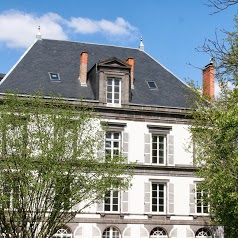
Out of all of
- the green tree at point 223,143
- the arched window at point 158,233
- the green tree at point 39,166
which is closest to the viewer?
the green tree at point 223,143

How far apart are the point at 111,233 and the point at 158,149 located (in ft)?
18.0

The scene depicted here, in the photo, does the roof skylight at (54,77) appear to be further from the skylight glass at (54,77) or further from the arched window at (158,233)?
the arched window at (158,233)

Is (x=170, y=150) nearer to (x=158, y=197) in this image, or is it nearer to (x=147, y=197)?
(x=158, y=197)

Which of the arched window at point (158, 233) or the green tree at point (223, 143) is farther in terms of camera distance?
the arched window at point (158, 233)

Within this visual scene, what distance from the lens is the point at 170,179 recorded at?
104 ft

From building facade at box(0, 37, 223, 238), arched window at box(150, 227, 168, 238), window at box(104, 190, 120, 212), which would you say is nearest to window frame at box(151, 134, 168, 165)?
building facade at box(0, 37, 223, 238)

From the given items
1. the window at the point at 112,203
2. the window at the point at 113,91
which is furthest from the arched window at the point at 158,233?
the window at the point at 113,91

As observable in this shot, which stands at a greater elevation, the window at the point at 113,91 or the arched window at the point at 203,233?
the window at the point at 113,91

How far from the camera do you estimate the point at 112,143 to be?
103 ft

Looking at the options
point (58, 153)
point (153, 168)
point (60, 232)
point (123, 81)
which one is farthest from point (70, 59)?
point (58, 153)

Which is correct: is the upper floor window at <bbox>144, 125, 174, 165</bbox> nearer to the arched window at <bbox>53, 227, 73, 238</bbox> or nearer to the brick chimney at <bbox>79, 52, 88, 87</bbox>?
the brick chimney at <bbox>79, 52, 88, 87</bbox>

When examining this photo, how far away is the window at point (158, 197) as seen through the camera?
1237 inches

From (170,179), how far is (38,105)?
11053 millimetres

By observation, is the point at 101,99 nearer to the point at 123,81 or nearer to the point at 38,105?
the point at 123,81
